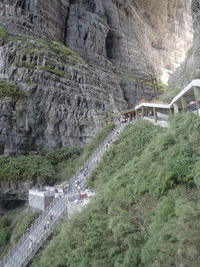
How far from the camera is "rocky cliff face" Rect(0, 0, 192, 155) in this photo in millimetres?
28797

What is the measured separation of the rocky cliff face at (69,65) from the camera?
28.8 metres

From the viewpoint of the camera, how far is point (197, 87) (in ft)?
55.9

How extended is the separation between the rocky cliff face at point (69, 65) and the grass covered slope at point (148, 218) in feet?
51.9

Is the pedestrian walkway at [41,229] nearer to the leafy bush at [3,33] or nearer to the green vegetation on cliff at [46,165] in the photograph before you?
the green vegetation on cliff at [46,165]

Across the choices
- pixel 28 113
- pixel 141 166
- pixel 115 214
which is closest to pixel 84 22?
pixel 28 113

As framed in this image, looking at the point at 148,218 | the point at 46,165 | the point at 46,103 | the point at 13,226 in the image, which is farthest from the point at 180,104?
the point at 13,226

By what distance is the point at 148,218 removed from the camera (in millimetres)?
9711

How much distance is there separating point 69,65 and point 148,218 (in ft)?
99.6

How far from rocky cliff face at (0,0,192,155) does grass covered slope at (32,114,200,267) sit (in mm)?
15817

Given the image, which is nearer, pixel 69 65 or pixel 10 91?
pixel 10 91

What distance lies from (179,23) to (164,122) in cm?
8540

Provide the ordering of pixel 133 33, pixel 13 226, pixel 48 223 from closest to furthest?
1. pixel 48 223
2. pixel 13 226
3. pixel 133 33

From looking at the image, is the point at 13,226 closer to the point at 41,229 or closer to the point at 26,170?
the point at 26,170

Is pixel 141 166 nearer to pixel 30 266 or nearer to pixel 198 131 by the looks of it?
pixel 198 131
